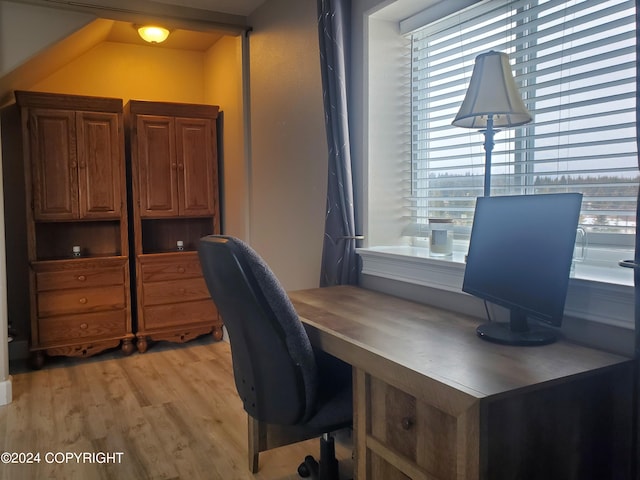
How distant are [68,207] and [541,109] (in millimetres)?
3178

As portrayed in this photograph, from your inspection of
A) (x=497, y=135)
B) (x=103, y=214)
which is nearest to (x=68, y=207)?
(x=103, y=214)

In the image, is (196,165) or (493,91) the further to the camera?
(196,165)

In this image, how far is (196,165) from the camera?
4.15 meters

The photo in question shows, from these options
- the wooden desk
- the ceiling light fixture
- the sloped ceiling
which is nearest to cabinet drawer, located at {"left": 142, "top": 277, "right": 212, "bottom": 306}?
the sloped ceiling

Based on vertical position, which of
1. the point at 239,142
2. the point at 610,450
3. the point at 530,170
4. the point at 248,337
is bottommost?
the point at 610,450

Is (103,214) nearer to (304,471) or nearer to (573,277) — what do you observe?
(304,471)

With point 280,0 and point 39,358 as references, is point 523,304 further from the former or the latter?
point 39,358

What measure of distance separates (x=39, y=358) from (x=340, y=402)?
273 cm

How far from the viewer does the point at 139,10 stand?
3.35 metres

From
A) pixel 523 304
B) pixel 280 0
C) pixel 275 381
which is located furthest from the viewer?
pixel 280 0

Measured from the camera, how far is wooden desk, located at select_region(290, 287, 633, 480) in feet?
3.82

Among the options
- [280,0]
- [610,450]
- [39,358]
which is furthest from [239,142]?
[610,450]

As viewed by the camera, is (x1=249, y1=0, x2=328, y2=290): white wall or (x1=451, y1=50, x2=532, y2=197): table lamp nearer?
(x1=451, y1=50, x2=532, y2=197): table lamp

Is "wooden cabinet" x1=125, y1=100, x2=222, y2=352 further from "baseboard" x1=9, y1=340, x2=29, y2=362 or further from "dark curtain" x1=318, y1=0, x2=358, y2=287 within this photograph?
"dark curtain" x1=318, y1=0, x2=358, y2=287
